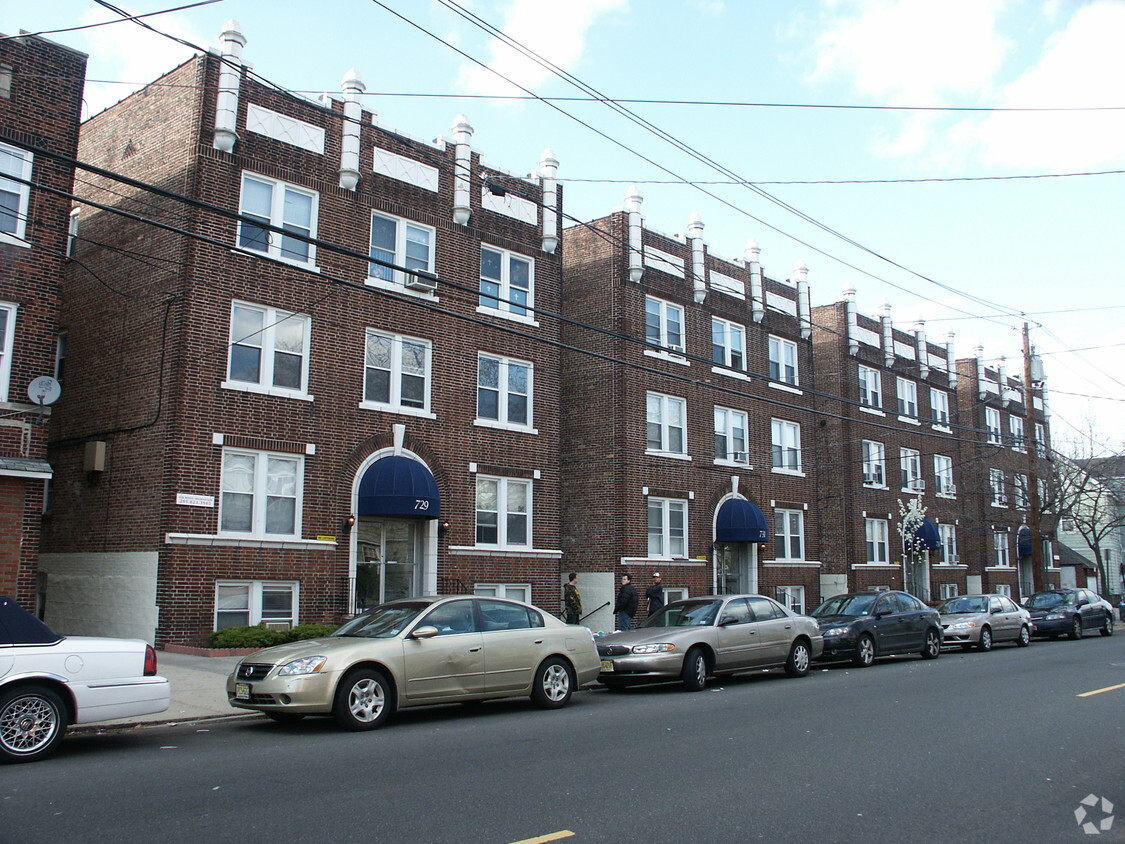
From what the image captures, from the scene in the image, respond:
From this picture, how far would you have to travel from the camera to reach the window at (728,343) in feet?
97.5

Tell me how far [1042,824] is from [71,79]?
17153 millimetres

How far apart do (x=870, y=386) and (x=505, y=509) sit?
19.5 m

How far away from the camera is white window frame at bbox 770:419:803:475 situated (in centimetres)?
3145

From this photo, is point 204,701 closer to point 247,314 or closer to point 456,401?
point 247,314

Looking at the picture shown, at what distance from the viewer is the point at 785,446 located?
105ft

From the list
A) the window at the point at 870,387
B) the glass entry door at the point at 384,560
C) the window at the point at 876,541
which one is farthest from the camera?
the window at the point at 870,387

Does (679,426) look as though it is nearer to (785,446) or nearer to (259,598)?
(785,446)

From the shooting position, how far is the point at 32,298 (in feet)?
51.8

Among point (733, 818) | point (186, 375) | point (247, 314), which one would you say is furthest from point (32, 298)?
point (733, 818)

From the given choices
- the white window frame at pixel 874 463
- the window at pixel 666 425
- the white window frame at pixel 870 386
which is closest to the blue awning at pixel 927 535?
the white window frame at pixel 874 463

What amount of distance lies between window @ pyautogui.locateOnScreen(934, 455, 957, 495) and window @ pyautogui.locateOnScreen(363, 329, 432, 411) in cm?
2643

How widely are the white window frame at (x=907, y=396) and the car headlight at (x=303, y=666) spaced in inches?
1274

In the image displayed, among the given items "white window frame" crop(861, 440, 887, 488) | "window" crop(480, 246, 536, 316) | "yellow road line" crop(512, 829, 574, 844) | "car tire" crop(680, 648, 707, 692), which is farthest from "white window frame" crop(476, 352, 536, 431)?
"white window frame" crop(861, 440, 887, 488)

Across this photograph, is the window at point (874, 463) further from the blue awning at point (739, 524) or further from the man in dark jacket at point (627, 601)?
the man in dark jacket at point (627, 601)
